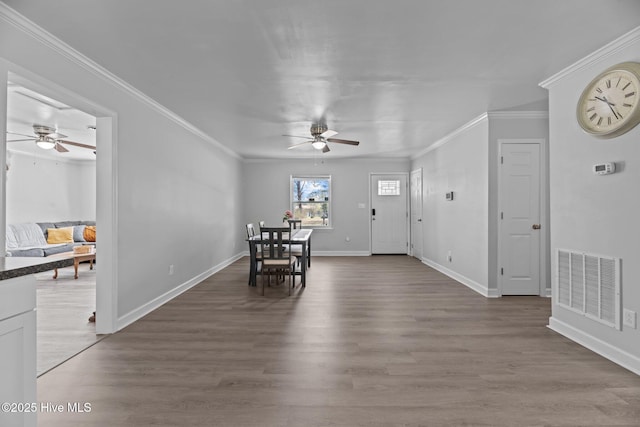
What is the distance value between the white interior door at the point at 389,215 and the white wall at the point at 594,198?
16.6 feet

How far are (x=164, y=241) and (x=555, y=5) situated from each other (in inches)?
175

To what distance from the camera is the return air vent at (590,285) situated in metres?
2.60

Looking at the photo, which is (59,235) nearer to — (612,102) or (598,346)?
(598,346)

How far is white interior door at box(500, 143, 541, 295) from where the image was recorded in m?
4.44

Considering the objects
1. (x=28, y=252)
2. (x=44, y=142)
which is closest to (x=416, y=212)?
(x=44, y=142)

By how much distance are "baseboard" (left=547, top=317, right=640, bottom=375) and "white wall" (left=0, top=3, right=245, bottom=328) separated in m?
4.36

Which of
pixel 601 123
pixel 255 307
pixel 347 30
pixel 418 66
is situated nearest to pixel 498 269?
pixel 601 123

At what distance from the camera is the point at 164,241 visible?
421cm

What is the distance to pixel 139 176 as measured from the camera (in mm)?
3633

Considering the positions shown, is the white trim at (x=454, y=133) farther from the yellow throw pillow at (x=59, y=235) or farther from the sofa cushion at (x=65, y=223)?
the sofa cushion at (x=65, y=223)

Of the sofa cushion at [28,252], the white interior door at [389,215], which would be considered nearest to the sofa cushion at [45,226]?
the sofa cushion at [28,252]

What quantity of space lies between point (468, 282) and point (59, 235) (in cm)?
813

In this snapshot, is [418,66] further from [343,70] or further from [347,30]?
[347,30]

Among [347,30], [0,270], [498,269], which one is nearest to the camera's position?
[0,270]
